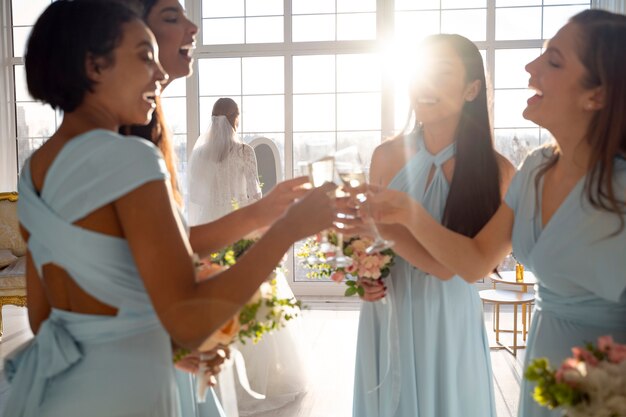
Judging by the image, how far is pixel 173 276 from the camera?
106cm

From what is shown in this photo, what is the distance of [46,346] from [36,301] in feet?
0.59

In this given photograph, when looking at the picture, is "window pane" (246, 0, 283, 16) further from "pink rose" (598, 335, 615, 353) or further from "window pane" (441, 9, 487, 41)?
"pink rose" (598, 335, 615, 353)

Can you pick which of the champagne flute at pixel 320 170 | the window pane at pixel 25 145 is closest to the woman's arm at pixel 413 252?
the champagne flute at pixel 320 170

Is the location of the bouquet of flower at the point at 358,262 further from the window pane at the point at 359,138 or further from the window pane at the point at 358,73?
the window pane at the point at 358,73

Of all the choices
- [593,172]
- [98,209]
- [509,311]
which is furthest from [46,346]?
[509,311]

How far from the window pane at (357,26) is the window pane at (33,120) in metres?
3.92

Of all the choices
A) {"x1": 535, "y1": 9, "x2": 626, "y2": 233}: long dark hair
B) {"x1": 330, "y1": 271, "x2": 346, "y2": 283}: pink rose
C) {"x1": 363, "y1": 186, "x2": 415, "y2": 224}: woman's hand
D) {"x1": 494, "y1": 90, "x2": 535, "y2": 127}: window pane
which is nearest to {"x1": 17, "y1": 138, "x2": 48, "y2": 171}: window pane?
{"x1": 494, "y1": 90, "x2": 535, "y2": 127}: window pane

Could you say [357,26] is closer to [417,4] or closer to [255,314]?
[417,4]

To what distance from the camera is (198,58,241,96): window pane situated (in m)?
7.48

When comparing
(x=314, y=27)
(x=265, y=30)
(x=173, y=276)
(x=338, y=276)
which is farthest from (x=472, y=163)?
(x=265, y=30)

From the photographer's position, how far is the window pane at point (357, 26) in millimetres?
7324

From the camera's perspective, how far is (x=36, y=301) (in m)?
1.32

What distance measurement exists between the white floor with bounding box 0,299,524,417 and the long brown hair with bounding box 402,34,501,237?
2.00m

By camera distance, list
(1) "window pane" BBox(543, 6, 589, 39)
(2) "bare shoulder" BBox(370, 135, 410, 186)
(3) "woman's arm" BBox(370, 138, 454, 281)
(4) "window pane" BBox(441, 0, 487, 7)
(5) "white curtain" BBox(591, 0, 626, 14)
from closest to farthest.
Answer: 1. (3) "woman's arm" BBox(370, 138, 454, 281)
2. (2) "bare shoulder" BBox(370, 135, 410, 186)
3. (5) "white curtain" BBox(591, 0, 626, 14)
4. (1) "window pane" BBox(543, 6, 589, 39)
5. (4) "window pane" BBox(441, 0, 487, 7)
